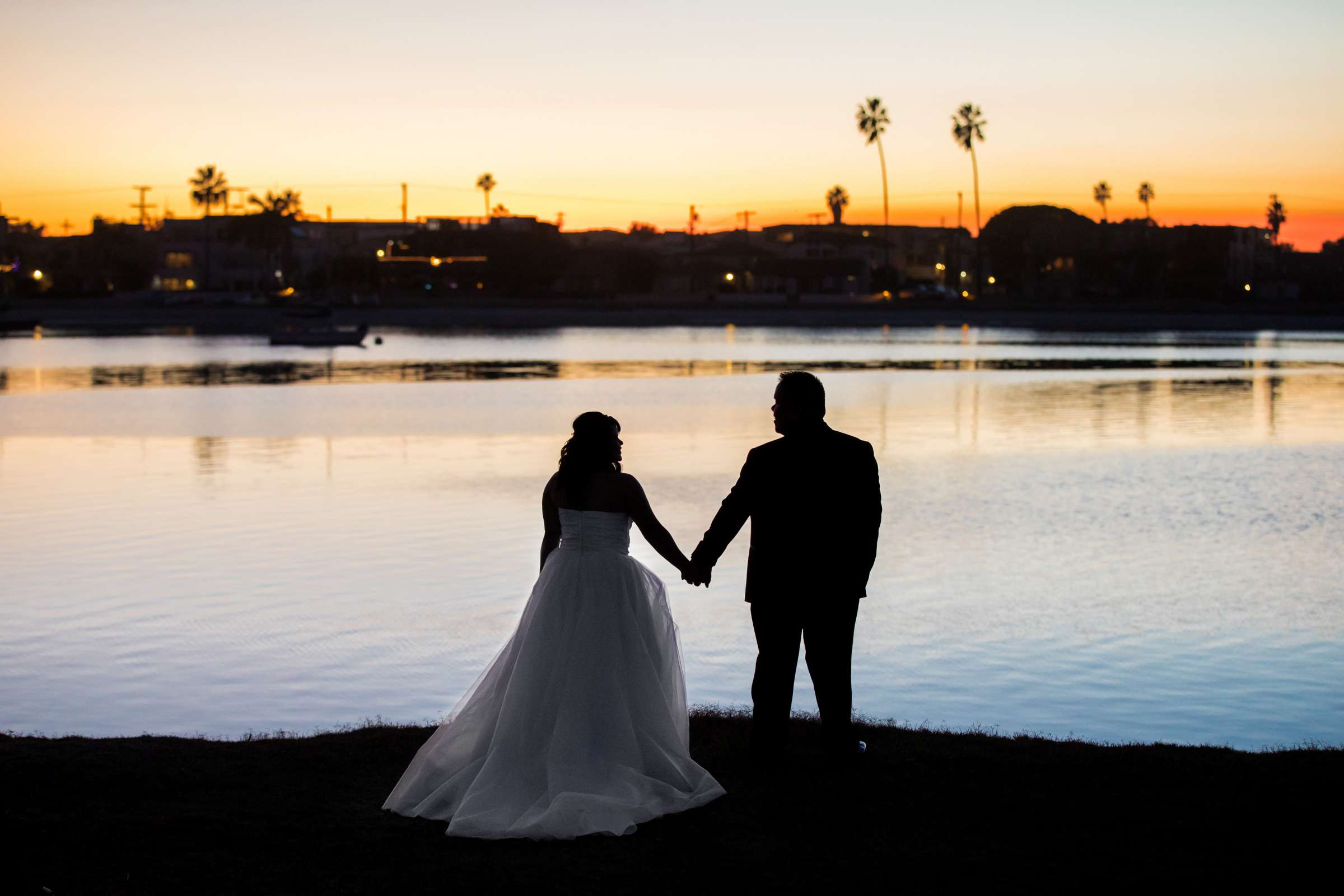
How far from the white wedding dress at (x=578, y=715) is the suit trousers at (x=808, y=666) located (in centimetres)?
52

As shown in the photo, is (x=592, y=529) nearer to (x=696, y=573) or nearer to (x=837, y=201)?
(x=696, y=573)

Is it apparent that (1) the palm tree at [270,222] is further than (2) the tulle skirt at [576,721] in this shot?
Yes

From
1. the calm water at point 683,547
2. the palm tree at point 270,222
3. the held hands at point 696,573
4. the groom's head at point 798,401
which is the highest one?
the palm tree at point 270,222

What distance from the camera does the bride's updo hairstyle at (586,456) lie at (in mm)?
6492

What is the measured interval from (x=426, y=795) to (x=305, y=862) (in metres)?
0.78

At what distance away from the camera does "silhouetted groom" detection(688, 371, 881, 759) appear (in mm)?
6895

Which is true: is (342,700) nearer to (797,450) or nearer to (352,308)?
(797,450)

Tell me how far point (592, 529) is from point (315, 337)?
2807 inches

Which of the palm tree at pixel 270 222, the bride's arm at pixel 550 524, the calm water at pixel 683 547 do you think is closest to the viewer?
the bride's arm at pixel 550 524

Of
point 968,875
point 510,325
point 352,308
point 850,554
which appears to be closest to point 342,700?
point 850,554

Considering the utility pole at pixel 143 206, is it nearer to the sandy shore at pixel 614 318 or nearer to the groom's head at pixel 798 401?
the sandy shore at pixel 614 318

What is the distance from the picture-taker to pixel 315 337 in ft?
247

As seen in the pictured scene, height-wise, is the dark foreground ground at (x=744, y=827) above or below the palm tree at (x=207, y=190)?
below

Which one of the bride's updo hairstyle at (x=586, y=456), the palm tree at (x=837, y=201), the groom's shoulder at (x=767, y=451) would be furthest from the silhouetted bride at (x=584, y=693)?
the palm tree at (x=837, y=201)
